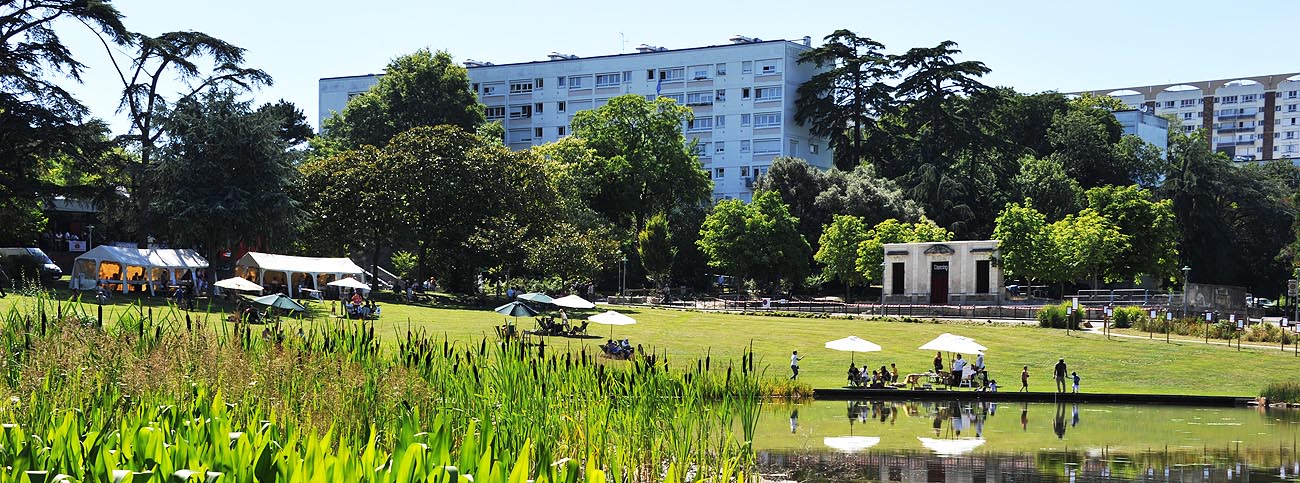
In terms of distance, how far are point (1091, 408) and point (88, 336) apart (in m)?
27.2

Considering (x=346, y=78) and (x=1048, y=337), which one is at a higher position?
(x=346, y=78)

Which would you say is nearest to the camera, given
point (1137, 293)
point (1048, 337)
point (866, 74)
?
point (1048, 337)

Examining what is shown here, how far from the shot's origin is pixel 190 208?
5316cm

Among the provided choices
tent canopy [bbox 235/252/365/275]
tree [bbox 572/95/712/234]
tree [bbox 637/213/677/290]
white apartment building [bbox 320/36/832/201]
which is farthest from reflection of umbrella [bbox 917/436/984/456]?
white apartment building [bbox 320/36/832/201]

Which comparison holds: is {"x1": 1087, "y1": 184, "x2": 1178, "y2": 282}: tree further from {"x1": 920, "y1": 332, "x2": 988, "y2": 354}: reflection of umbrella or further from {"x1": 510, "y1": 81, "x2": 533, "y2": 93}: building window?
{"x1": 510, "y1": 81, "x2": 533, "y2": 93}: building window

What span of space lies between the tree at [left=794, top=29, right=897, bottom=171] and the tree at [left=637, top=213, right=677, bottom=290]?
63.9ft

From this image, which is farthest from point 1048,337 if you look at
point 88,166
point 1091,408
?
point 88,166

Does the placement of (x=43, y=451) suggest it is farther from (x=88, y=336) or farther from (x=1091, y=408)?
(x=1091, y=408)

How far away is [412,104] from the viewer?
86750 millimetres

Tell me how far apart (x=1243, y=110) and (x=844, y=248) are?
11912cm

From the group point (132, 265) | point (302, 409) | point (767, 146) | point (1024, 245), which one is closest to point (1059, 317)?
point (1024, 245)

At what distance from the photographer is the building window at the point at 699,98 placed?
357 ft

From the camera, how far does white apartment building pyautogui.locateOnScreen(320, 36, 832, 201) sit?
104 metres

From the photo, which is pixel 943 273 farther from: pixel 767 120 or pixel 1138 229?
pixel 767 120
